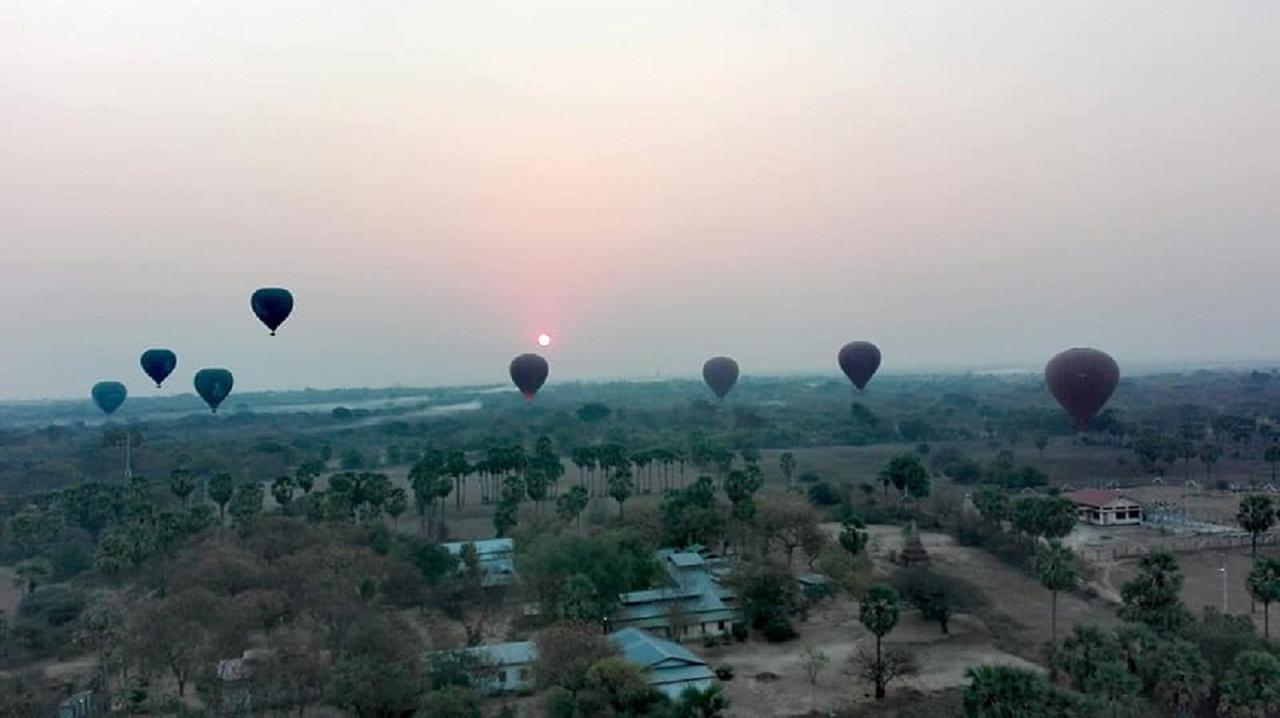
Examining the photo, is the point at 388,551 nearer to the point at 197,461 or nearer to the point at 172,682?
the point at 172,682

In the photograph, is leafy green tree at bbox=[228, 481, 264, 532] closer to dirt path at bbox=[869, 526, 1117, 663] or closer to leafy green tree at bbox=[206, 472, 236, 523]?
leafy green tree at bbox=[206, 472, 236, 523]

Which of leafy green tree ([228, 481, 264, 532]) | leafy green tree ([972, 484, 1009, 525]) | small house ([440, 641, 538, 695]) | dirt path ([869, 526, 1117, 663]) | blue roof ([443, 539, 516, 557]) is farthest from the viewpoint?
leafy green tree ([972, 484, 1009, 525])

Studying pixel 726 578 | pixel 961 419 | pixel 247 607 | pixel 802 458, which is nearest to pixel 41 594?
Result: pixel 247 607

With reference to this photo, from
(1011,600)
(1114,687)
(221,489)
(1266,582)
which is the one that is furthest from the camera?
(221,489)

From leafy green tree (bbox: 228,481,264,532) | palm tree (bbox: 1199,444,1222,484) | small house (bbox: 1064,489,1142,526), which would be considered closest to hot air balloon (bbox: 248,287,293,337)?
leafy green tree (bbox: 228,481,264,532)

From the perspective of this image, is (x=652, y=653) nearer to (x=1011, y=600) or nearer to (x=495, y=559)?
→ (x=495, y=559)

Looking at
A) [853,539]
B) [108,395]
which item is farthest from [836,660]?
[108,395]
